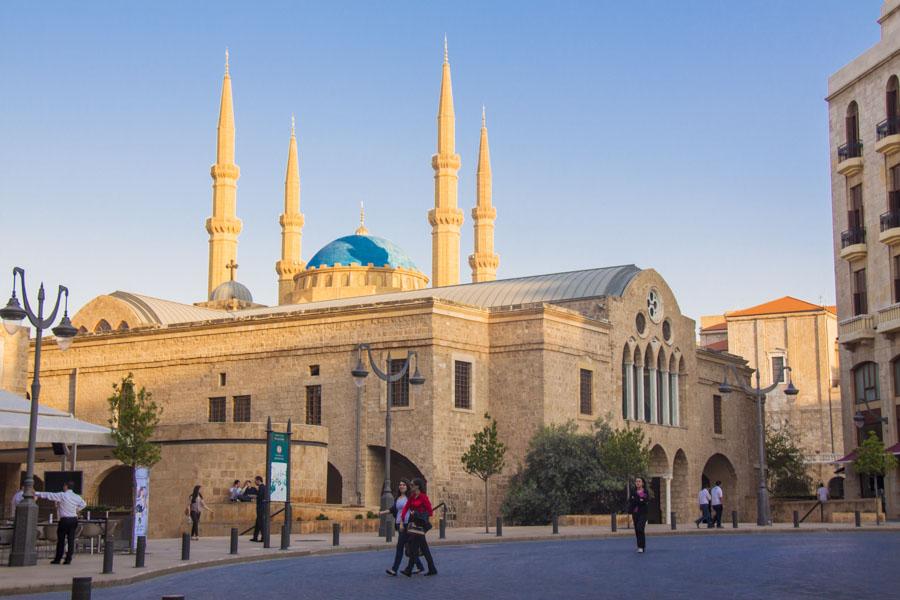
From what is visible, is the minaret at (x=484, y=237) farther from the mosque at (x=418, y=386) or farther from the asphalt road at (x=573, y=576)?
the asphalt road at (x=573, y=576)

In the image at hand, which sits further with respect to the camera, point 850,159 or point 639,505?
point 850,159

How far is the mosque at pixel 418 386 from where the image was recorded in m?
40.2

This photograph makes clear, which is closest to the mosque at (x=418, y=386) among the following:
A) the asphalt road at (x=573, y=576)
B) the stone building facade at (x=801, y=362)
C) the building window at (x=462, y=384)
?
the building window at (x=462, y=384)

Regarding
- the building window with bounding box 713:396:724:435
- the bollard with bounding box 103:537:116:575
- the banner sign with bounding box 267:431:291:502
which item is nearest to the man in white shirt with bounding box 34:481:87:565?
the bollard with bounding box 103:537:116:575

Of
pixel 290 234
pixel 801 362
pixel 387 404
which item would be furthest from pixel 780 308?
pixel 387 404

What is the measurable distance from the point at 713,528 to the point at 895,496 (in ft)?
34.7

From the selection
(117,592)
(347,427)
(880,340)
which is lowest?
(117,592)

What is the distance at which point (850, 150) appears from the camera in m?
46.4

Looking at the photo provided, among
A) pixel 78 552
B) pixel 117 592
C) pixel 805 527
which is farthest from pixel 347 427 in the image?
pixel 117 592

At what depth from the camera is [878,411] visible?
146 feet

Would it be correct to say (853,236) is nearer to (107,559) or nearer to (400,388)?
(400,388)

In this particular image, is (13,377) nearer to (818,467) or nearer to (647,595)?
(647,595)

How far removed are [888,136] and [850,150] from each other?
2.94 metres

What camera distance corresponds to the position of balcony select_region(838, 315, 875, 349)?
44.2 m
